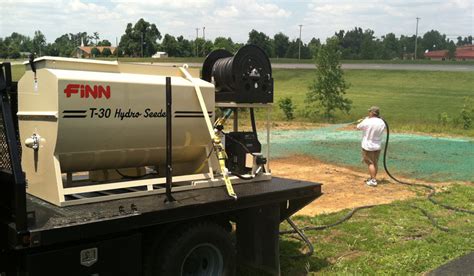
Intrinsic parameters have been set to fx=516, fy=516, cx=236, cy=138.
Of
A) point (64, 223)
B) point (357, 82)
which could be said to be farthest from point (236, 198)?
point (357, 82)

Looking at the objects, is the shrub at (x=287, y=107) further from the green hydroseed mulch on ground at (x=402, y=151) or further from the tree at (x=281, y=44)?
the tree at (x=281, y=44)

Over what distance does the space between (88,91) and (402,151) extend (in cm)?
1376

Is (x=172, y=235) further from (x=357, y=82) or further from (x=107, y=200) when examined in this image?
(x=357, y=82)

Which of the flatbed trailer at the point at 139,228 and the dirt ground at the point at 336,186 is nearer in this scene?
the flatbed trailer at the point at 139,228

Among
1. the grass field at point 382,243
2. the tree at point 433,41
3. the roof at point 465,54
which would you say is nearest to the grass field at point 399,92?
the grass field at point 382,243

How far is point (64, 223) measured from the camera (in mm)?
3605

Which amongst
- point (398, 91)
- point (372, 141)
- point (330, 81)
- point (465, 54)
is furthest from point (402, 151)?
point (465, 54)

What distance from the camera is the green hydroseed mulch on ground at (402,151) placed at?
43.1 feet

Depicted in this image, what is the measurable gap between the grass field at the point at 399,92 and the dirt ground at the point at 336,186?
1120 centimetres

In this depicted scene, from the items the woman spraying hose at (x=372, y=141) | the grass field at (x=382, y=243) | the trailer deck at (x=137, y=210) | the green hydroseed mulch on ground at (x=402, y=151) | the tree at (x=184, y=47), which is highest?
the tree at (x=184, y=47)

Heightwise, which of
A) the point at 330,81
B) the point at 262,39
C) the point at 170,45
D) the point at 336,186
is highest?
the point at 262,39

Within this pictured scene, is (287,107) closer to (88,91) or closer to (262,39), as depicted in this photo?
(88,91)

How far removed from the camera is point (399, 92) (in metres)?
49.7

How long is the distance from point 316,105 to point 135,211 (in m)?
26.1
